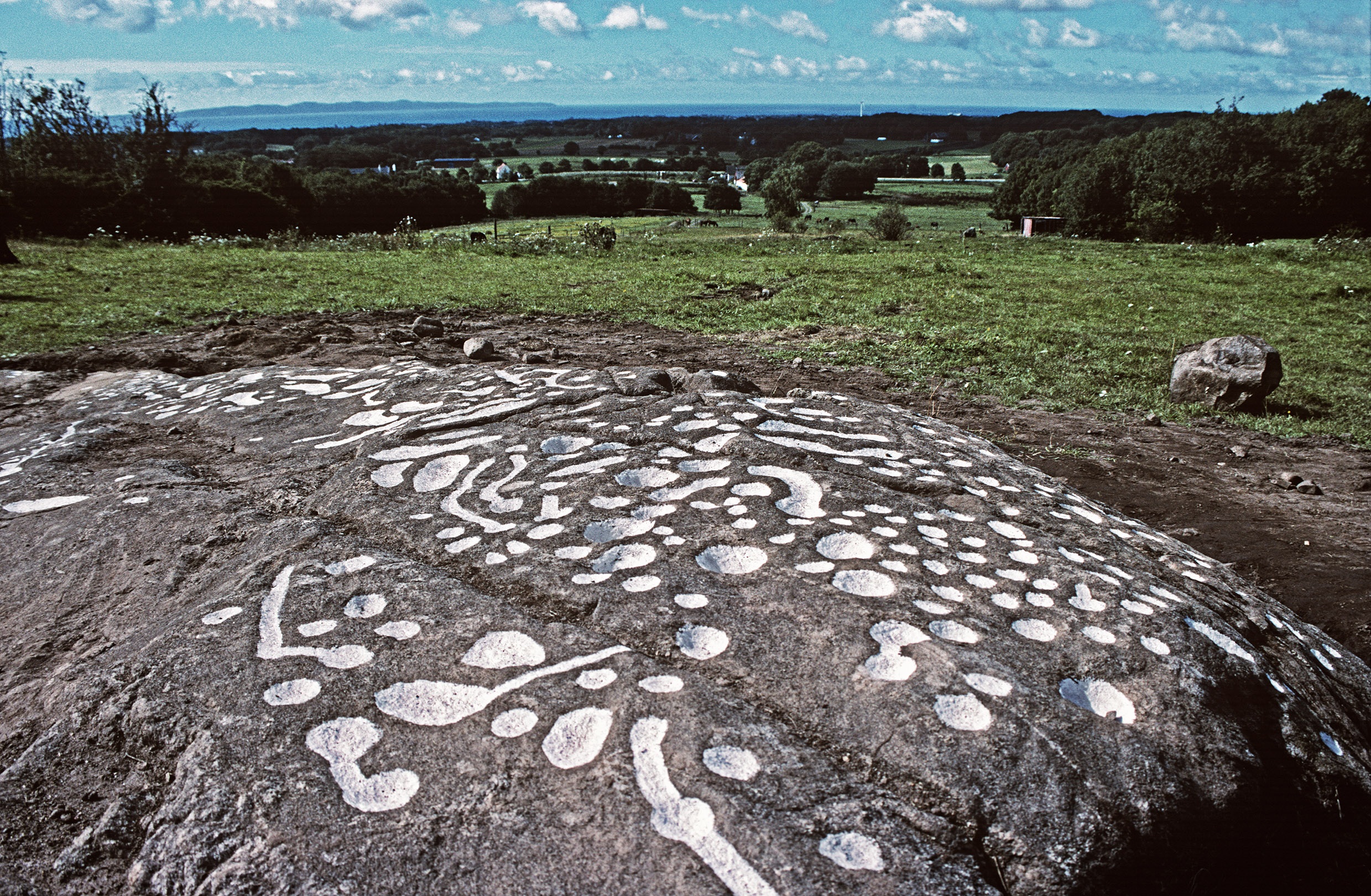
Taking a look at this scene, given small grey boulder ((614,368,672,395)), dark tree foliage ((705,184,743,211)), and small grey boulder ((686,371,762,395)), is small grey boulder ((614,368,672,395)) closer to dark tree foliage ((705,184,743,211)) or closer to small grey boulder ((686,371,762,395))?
small grey boulder ((686,371,762,395))

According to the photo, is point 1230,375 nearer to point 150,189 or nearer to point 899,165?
point 150,189

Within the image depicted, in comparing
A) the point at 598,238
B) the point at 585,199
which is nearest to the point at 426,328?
the point at 598,238

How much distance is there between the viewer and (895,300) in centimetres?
1326

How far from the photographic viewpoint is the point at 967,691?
2373 mm

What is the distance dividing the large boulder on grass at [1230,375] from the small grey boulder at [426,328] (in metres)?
8.38

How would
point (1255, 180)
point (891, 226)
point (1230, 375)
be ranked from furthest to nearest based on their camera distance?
1. point (1255, 180)
2. point (891, 226)
3. point (1230, 375)

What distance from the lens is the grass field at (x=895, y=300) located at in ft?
30.2

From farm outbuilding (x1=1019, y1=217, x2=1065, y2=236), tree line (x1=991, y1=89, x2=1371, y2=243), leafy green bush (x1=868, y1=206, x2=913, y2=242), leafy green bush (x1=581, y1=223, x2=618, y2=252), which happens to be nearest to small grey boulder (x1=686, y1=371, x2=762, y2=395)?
→ leafy green bush (x1=581, y1=223, x2=618, y2=252)

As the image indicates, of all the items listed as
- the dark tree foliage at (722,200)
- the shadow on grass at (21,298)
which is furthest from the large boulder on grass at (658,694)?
the dark tree foliage at (722,200)

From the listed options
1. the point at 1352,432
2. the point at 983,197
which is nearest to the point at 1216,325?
the point at 1352,432

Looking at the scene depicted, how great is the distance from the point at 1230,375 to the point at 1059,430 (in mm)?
2046

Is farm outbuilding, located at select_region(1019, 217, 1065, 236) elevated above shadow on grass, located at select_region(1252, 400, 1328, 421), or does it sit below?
above

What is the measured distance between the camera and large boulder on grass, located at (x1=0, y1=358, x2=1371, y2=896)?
198cm

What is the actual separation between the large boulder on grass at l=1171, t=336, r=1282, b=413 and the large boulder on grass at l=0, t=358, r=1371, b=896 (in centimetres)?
497
